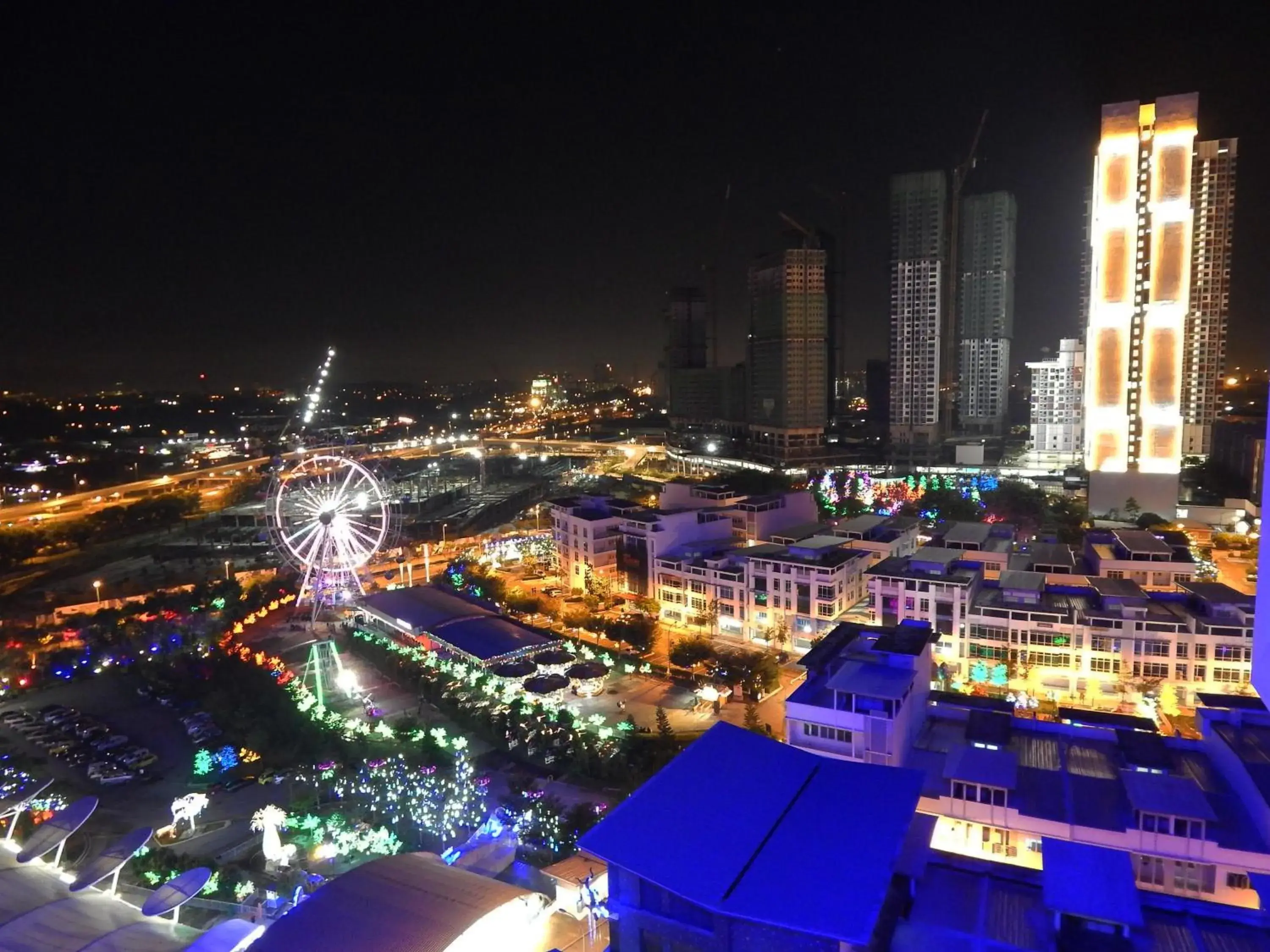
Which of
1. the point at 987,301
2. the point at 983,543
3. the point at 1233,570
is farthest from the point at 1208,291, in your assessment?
the point at 983,543

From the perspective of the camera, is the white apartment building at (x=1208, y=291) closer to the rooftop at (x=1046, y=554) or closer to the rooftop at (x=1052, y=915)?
the rooftop at (x=1046, y=554)

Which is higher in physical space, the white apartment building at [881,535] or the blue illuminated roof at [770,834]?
the blue illuminated roof at [770,834]

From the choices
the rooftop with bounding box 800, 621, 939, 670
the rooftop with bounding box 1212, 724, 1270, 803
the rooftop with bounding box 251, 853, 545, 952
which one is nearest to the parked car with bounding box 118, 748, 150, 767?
the rooftop with bounding box 251, 853, 545, 952

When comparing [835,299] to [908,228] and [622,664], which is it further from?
[622,664]

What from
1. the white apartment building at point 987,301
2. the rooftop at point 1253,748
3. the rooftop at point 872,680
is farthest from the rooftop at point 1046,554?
the white apartment building at point 987,301

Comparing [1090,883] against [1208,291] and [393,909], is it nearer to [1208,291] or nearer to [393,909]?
[393,909]

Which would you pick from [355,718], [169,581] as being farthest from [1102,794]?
[169,581]
